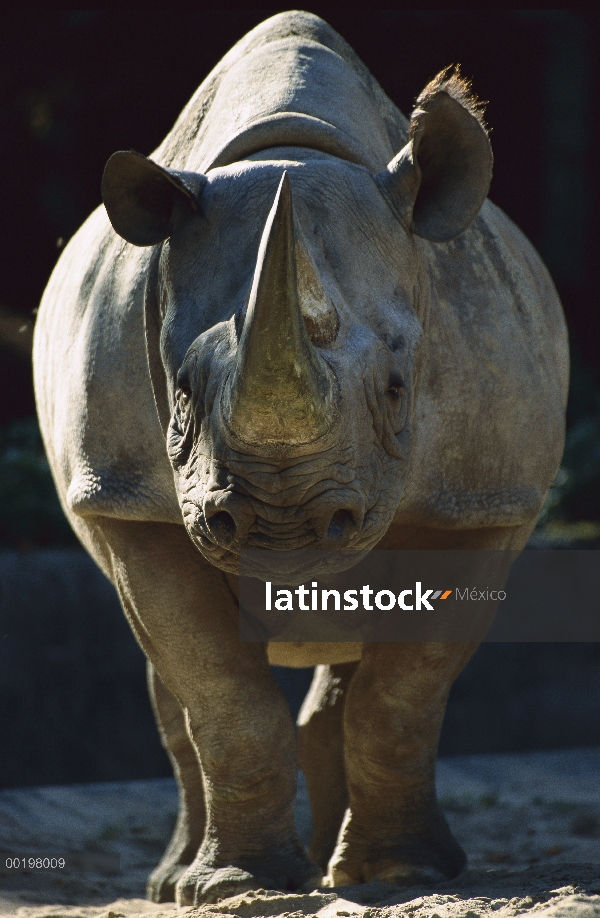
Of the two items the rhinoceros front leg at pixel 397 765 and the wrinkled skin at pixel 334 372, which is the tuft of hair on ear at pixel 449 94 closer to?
the wrinkled skin at pixel 334 372

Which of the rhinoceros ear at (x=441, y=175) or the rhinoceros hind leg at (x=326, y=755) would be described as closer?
the rhinoceros ear at (x=441, y=175)

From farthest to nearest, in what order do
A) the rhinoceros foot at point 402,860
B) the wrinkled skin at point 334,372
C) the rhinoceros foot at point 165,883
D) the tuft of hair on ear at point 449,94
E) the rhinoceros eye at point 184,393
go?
the rhinoceros foot at point 165,883, the rhinoceros foot at point 402,860, the tuft of hair on ear at point 449,94, the rhinoceros eye at point 184,393, the wrinkled skin at point 334,372

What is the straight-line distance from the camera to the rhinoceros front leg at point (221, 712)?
13.8 ft

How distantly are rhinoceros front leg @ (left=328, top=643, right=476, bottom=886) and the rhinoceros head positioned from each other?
1.01m

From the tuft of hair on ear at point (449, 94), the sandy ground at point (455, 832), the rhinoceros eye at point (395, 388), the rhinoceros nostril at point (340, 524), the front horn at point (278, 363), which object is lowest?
the sandy ground at point (455, 832)

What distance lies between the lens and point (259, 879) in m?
4.16

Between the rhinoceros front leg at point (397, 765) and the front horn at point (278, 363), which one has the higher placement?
the front horn at point (278, 363)

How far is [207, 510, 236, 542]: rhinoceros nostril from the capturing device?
11.0 feet

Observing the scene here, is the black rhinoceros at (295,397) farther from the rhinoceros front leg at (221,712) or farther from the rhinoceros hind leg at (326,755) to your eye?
the rhinoceros hind leg at (326,755)

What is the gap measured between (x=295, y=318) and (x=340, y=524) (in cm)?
50

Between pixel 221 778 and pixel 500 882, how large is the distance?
2.78ft

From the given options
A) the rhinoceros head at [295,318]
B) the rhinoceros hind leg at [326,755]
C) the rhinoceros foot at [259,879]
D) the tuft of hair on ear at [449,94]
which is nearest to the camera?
the rhinoceros head at [295,318]

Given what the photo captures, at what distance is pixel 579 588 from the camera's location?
8383mm

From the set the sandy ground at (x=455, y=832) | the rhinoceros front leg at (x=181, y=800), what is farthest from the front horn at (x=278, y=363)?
the rhinoceros front leg at (x=181, y=800)
